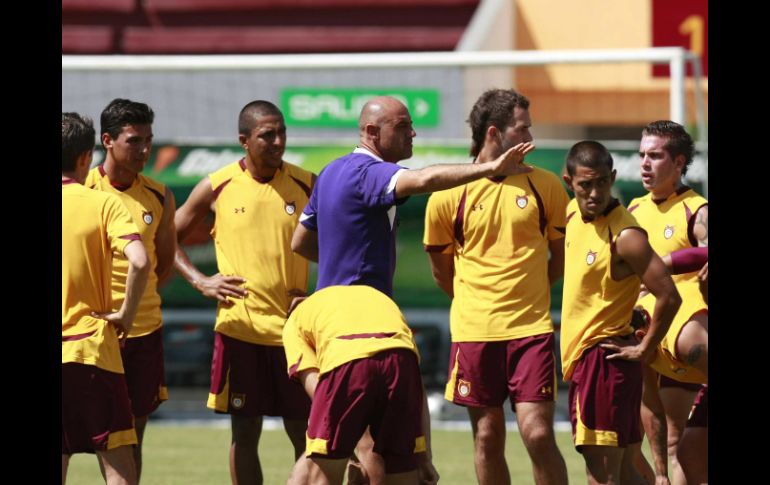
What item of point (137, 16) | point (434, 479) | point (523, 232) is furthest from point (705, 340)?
point (137, 16)

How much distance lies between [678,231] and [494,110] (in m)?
1.23

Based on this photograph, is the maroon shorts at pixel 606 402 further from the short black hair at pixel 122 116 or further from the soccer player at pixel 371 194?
the short black hair at pixel 122 116

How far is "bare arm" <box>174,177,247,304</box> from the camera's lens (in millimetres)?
8875

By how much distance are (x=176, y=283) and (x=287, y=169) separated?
18.6 ft

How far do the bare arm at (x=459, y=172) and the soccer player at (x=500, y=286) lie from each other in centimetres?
168

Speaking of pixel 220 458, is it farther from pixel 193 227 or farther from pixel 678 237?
pixel 678 237

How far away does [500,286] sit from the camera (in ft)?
27.4

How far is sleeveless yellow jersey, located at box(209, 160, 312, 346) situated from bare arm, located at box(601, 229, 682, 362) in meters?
2.13

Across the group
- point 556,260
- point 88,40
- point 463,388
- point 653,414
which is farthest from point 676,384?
point 88,40

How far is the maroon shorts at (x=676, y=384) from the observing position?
8.55 m

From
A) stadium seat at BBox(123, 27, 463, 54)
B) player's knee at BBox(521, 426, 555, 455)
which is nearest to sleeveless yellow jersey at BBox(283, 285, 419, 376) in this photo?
player's knee at BBox(521, 426, 555, 455)

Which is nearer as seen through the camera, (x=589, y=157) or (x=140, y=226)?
(x=589, y=157)

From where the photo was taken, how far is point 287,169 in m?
9.12

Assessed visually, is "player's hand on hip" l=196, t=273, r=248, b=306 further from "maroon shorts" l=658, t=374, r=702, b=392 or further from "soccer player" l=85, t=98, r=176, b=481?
"maroon shorts" l=658, t=374, r=702, b=392
